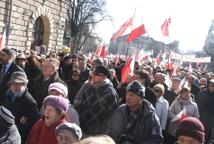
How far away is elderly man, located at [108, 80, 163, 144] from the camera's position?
4469mm

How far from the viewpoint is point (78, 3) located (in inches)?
2005

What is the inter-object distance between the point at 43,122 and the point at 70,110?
24.9 inches

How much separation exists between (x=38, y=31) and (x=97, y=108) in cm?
1945

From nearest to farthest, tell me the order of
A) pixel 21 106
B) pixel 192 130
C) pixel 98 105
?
pixel 192 130
pixel 21 106
pixel 98 105

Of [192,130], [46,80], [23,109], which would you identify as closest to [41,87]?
[46,80]

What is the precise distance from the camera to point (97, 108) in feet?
18.4

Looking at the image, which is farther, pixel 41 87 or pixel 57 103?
pixel 41 87

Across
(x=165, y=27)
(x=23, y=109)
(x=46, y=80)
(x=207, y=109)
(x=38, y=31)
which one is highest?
(x=165, y=27)

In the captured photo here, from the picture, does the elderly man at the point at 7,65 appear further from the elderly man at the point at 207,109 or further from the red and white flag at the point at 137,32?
the red and white flag at the point at 137,32

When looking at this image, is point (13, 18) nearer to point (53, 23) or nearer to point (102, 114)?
point (53, 23)

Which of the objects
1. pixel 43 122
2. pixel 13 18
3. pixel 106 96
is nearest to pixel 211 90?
pixel 106 96

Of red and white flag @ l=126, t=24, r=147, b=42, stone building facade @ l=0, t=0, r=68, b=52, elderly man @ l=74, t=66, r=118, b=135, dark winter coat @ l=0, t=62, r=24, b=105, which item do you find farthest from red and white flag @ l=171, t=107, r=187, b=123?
stone building facade @ l=0, t=0, r=68, b=52

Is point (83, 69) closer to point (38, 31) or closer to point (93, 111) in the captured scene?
point (93, 111)

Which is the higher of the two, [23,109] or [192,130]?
[192,130]
